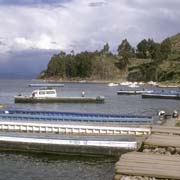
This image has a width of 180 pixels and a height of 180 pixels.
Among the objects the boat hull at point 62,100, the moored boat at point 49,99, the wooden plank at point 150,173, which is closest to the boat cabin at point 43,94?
the moored boat at point 49,99

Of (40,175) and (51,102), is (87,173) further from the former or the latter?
(51,102)

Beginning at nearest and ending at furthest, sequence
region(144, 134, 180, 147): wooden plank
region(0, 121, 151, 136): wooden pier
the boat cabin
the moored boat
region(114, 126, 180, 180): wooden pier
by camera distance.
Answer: region(114, 126, 180, 180): wooden pier
region(144, 134, 180, 147): wooden plank
region(0, 121, 151, 136): wooden pier
the moored boat
the boat cabin

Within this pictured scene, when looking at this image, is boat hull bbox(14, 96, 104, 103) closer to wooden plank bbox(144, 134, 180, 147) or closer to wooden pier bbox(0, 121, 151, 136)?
wooden pier bbox(0, 121, 151, 136)

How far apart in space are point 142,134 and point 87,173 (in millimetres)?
9267

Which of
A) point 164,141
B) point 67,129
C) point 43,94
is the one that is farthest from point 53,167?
point 43,94

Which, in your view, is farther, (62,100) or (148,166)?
(62,100)

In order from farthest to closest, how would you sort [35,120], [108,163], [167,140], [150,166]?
1. [35,120]
2. [108,163]
3. [167,140]
4. [150,166]

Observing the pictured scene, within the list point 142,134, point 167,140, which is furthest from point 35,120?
point 167,140

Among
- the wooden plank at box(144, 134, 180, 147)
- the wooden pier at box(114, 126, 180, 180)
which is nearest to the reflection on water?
the wooden plank at box(144, 134, 180, 147)

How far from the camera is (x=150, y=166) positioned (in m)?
13.4

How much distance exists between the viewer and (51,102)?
103 metres

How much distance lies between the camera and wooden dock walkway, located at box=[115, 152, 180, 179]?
1265 centimetres

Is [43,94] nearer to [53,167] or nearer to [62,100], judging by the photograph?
[62,100]

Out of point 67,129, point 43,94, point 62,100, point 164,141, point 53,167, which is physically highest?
point 164,141
